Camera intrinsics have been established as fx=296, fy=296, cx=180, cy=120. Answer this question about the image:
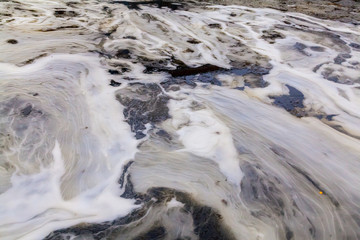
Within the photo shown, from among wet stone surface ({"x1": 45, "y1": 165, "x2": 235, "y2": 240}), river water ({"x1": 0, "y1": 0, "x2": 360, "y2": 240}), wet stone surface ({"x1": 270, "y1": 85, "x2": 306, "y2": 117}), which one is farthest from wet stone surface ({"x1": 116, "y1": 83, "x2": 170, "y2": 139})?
wet stone surface ({"x1": 270, "y1": 85, "x2": 306, "y2": 117})

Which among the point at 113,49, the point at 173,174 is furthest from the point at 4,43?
the point at 173,174

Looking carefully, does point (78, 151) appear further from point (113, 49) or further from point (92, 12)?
point (92, 12)

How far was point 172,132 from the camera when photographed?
2.69m

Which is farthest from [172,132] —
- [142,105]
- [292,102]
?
[292,102]

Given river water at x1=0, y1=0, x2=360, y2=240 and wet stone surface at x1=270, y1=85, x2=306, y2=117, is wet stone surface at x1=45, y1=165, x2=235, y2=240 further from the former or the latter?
wet stone surface at x1=270, y1=85, x2=306, y2=117

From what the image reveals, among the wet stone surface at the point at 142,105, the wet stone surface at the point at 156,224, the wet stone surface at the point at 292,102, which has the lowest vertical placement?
the wet stone surface at the point at 156,224

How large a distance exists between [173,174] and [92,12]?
3.76 m

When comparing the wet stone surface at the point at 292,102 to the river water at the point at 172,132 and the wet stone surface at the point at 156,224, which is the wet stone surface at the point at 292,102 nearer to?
the river water at the point at 172,132

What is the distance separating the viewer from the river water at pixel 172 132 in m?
1.98

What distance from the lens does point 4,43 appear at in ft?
12.2

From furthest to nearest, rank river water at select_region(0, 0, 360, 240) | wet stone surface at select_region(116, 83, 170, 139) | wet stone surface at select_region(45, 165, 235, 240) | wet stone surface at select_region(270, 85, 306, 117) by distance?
wet stone surface at select_region(270, 85, 306, 117) → wet stone surface at select_region(116, 83, 170, 139) → river water at select_region(0, 0, 360, 240) → wet stone surface at select_region(45, 165, 235, 240)

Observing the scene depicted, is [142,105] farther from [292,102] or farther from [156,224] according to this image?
[292,102]

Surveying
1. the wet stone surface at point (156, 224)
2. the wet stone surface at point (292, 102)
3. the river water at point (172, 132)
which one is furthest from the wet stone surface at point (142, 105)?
the wet stone surface at point (292, 102)

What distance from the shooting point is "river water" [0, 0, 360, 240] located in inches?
77.9
